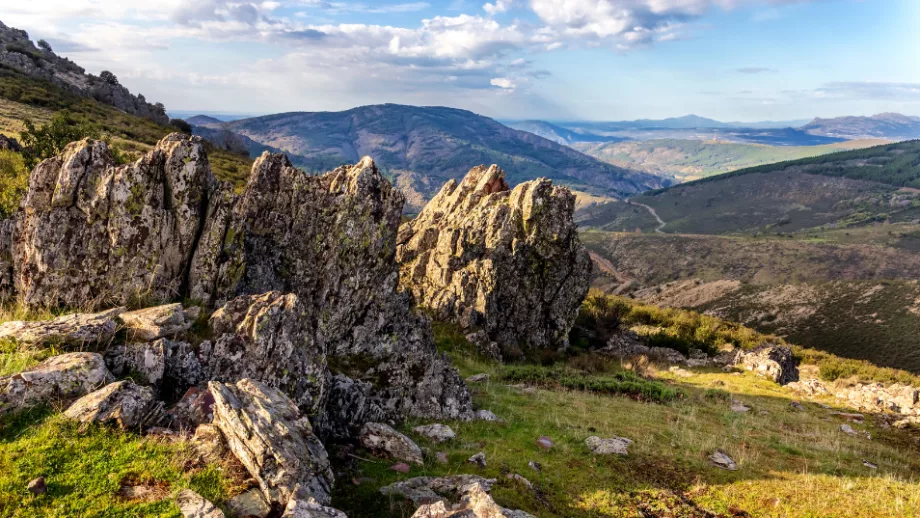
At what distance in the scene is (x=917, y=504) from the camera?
14219 millimetres

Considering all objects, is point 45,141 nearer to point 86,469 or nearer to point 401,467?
point 86,469

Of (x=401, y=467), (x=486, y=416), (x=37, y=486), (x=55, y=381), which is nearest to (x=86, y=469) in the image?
(x=37, y=486)

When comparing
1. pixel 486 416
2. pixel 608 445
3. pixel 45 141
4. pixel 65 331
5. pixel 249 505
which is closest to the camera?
pixel 249 505

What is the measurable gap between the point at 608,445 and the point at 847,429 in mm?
17258

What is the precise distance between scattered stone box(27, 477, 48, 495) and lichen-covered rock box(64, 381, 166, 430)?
1.54 metres

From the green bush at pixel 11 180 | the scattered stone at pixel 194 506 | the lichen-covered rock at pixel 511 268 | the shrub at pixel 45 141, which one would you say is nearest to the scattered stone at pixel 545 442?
the scattered stone at pixel 194 506

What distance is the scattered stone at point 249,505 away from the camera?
348 inches

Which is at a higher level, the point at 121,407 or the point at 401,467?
the point at 121,407

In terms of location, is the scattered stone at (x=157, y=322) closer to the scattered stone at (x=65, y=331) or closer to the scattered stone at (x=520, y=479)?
the scattered stone at (x=65, y=331)

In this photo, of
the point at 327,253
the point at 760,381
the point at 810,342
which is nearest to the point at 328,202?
the point at 327,253

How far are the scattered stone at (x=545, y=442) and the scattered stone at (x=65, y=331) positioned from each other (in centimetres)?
1359

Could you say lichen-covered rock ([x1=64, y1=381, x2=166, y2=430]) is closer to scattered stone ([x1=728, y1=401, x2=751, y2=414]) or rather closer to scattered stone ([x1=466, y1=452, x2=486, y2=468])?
scattered stone ([x1=466, y1=452, x2=486, y2=468])

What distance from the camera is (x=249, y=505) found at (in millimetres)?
9000

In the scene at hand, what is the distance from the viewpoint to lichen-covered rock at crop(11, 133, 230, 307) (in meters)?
15.7
